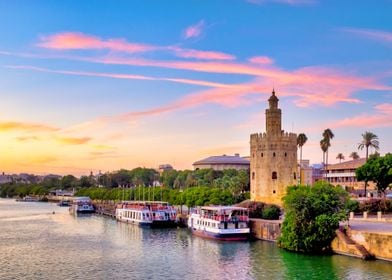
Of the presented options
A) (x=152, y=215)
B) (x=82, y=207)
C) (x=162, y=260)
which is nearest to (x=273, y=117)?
(x=152, y=215)

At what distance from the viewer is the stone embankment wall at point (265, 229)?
57769mm

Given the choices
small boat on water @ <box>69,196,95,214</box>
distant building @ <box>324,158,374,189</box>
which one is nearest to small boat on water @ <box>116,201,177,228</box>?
small boat on water @ <box>69,196,95,214</box>

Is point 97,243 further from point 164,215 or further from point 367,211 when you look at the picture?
point 367,211

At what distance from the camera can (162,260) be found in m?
47.5

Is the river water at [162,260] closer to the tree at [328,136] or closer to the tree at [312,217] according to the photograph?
the tree at [312,217]

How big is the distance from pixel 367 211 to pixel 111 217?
57442 millimetres

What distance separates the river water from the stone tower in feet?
52.9

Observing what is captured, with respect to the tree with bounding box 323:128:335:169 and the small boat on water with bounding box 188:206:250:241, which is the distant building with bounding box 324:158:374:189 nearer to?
the tree with bounding box 323:128:335:169

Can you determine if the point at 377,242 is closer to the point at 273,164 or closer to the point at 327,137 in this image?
the point at 273,164

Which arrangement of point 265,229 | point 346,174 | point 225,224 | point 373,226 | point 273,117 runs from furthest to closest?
1. point 346,174
2. point 273,117
3. point 225,224
4. point 265,229
5. point 373,226

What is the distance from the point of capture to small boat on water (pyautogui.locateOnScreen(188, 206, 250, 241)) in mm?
60312

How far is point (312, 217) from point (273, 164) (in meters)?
29.9

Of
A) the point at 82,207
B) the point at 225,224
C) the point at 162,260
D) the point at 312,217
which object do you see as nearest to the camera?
the point at 162,260

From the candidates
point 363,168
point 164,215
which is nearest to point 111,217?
point 164,215
